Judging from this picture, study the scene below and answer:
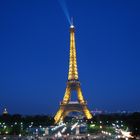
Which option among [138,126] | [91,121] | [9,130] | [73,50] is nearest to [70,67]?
[73,50]

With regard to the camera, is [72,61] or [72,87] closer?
[72,61]

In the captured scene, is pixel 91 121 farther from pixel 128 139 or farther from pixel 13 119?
pixel 128 139

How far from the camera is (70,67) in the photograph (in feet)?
260

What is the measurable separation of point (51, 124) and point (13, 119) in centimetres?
679

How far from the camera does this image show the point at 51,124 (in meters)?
86.7

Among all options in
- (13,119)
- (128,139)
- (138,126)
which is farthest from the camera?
(13,119)

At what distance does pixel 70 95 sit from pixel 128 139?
43701mm

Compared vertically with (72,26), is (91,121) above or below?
below

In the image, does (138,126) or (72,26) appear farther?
(72,26)

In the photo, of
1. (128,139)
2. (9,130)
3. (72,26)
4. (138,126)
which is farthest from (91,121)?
(128,139)

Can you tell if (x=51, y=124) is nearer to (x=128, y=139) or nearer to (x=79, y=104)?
(x=79, y=104)

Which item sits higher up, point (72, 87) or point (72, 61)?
point (72, 61)

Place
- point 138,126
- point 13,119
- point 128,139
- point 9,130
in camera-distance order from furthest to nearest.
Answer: point 13,119
point 9,130
point 138,126
point 128,139

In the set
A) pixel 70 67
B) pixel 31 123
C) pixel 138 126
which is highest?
pixel 70 67
